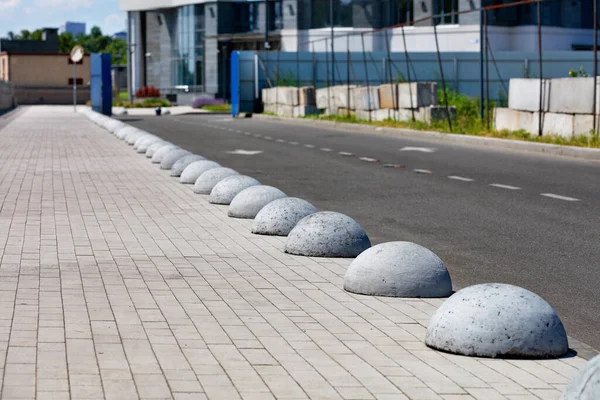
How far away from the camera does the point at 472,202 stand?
14148 millimetres

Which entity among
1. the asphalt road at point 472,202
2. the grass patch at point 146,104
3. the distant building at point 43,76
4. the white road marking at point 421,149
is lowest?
the asphalt road at point 472,202

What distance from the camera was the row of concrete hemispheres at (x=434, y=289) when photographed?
5.82 meters

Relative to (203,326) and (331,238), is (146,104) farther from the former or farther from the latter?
(203,326)

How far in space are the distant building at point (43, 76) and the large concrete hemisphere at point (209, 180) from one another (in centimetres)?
8400

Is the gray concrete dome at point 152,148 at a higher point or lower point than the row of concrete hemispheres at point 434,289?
higher

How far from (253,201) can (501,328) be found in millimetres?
6702

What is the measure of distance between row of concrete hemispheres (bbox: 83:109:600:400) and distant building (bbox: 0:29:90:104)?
88.6 meters

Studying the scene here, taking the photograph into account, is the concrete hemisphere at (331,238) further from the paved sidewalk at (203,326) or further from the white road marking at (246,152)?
the white road marking at (246,152)

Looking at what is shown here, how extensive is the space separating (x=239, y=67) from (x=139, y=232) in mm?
43259

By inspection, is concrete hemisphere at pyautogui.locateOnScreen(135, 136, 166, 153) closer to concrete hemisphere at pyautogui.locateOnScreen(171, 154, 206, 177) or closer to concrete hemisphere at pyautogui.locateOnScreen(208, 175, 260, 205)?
concrete hemisphere at pyautogui.locateOnScreen(171, 154, 206, 177)

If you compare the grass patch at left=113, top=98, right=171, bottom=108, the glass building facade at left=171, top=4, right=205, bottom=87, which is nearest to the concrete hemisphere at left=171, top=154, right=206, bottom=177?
the grass patch at left=113, top=98, right=171, bottom=108

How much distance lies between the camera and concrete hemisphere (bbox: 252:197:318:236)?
1078cm

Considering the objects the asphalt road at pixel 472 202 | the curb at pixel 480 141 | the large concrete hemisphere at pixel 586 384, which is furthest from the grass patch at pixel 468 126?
the large concrete hemisphere at pixel 586 384

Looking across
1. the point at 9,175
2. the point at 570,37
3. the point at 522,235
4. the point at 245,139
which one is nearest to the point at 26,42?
the point at 570,37
